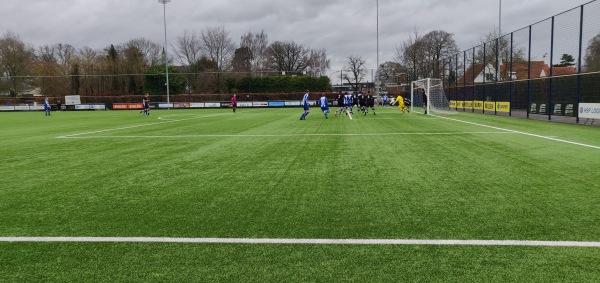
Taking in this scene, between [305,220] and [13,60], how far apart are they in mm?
83195

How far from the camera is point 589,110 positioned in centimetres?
1808

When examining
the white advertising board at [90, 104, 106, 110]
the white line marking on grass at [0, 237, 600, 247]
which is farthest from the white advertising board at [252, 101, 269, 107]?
the white line marking on grass at [0, 237, 600, 247]

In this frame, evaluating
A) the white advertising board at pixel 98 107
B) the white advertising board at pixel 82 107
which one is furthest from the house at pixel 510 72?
the white advertising board at pixel 82 107

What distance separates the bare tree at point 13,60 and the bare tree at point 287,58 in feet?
150

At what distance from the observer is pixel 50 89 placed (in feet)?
230

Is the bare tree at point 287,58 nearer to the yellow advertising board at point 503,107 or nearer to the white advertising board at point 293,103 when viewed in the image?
the white advertising board at point 293,103

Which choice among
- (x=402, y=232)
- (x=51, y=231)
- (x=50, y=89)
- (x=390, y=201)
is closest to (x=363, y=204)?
(x=390, y=201)

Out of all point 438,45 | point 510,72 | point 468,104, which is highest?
point 438,45

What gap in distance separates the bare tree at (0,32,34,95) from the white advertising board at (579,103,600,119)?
7913 centimetres

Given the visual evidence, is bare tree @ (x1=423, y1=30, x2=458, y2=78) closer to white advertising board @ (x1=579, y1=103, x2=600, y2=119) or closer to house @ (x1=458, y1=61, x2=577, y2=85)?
house @ (x1=458, y1=61, x2=577, y2=85)

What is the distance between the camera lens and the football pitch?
315 centimetres

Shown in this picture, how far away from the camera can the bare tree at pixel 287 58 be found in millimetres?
89000

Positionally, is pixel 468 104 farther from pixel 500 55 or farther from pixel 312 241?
pixel 312 241

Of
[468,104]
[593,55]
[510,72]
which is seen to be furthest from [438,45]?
[593,55]
